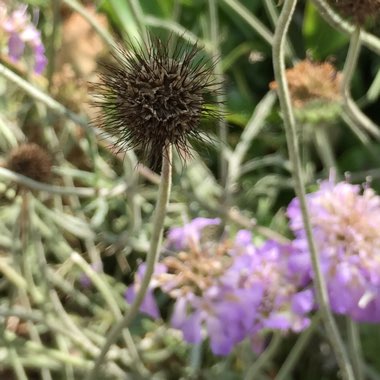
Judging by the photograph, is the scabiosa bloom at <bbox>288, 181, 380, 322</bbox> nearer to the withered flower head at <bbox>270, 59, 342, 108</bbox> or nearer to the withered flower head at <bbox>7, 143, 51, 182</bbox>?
the withered flower head at <bbox>270, 59, 342, 108</bbox>

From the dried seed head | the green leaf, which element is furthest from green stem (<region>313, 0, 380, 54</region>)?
the green leaf

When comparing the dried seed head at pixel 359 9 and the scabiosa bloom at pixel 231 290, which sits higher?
the dried seed head at pixel 359 9

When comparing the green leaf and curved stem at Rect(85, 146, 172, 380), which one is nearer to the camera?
curved stem at Rect(85, 146, 172, 380)

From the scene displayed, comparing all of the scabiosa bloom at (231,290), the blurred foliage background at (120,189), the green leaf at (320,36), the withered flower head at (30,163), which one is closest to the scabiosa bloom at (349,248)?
the scabiosa bloom at (231,290)

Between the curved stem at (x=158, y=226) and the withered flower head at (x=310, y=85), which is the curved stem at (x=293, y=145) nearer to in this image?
the curved stem at (x=158, y=226)

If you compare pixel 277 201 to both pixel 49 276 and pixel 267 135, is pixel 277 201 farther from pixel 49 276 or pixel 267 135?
pixel 49 276

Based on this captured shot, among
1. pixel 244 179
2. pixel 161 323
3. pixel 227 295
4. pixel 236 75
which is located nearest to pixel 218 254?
pixel 227 295
